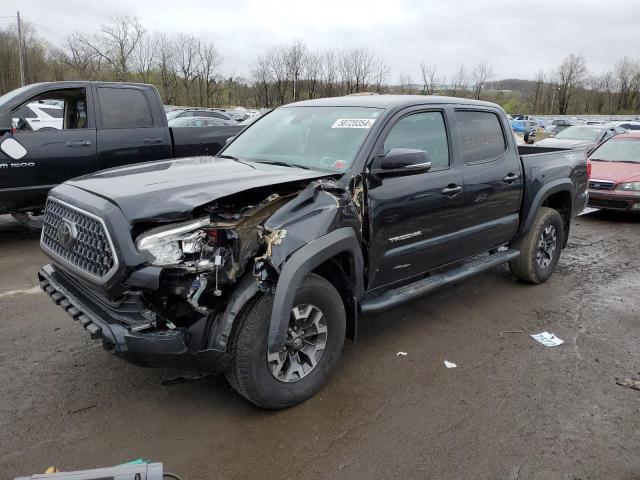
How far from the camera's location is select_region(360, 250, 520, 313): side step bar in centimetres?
368

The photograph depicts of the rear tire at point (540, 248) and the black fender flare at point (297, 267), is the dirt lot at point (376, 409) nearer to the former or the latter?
the black fender flare at point (297, 267)

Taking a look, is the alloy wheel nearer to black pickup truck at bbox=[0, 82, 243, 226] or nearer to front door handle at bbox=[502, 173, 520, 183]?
front door handle at bbox=[502, 173, 520, 183]

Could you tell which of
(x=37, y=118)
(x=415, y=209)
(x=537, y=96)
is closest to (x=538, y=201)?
(x=415, y=209)

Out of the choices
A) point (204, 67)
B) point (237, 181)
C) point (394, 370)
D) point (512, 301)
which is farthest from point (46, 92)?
point (204, 67)

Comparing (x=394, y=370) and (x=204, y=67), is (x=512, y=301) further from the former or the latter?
(x=204, y=67)

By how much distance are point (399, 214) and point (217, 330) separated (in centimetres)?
165

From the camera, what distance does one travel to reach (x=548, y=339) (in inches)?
171

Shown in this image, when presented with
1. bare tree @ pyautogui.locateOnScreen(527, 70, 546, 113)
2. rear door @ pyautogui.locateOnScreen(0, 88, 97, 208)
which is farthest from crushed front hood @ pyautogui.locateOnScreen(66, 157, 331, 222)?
bare tree @ pyautogui.locateOnScreen(527, 70, 546, 113)

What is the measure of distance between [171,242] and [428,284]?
2199mm

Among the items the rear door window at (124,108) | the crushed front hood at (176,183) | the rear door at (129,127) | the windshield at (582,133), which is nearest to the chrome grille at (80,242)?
the crushed front hood at (176,183)

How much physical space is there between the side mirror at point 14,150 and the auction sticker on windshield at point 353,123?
13.2 feet

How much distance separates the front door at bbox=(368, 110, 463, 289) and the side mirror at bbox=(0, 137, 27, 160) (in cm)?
452

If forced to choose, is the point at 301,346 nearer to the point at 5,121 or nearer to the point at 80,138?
the point at 80,138

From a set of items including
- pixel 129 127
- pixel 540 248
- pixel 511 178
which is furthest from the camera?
pixel 129 127
